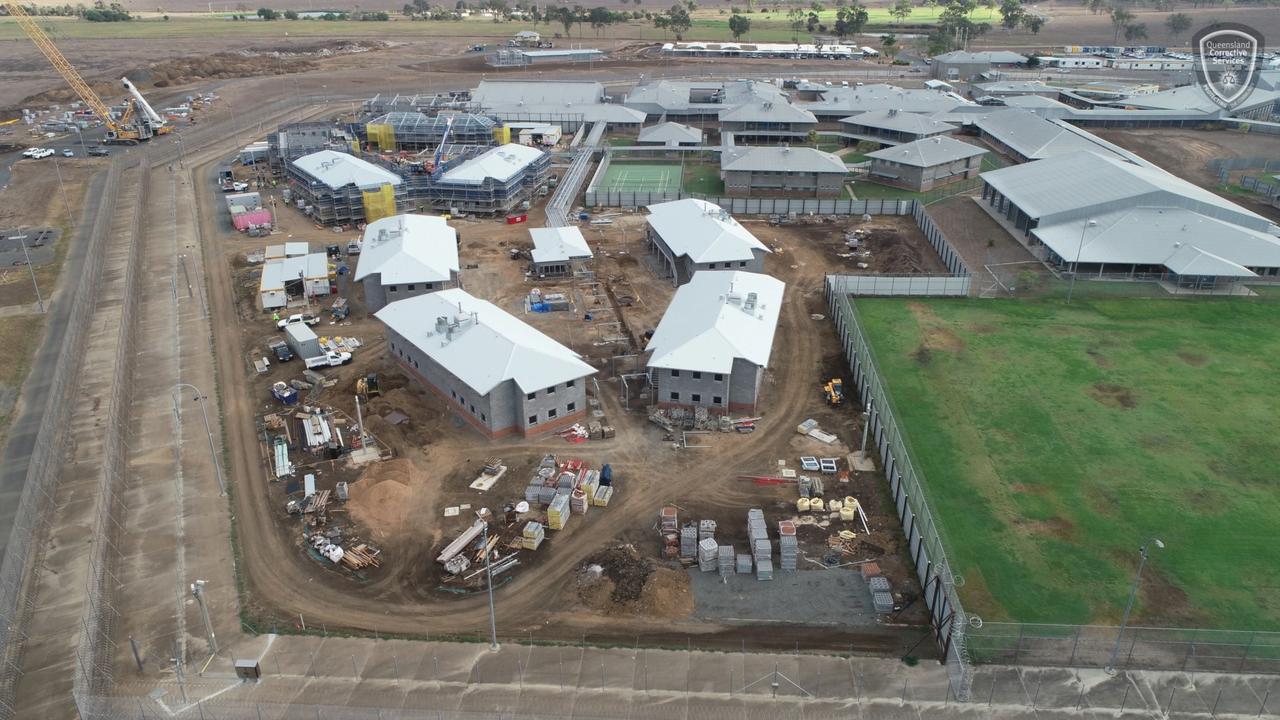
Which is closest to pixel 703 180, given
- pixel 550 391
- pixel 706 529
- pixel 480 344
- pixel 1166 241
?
pixel 1166 241

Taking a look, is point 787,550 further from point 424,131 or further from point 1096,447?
point 424,131

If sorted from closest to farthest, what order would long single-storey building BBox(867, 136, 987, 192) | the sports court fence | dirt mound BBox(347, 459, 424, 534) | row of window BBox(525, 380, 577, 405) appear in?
1. the sports court fence
2. dirt mound BBox(347, 459, 424, 534)
3. row of window BBox(525, 380, 577, 405)
4. long single-storey building BBox(867, 136, 987, 192)

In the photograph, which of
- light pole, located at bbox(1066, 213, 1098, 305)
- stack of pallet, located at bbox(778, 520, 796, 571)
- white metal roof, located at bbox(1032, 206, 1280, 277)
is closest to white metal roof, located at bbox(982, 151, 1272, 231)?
white metal roof, located at bbox(1032, 206, 1280, 277)

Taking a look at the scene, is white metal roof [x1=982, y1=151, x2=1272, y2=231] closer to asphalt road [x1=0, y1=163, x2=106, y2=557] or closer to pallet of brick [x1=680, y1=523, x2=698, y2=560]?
pallet of brick [x1=680, y1=523, x2=698, y2=560]

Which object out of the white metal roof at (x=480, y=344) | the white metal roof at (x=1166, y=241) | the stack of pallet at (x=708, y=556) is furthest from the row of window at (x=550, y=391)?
the white metal roof at (x=1166, y=241)

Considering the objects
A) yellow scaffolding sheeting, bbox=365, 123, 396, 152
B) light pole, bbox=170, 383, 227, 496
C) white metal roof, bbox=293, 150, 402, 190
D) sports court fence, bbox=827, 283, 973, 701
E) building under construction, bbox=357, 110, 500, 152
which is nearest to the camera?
sports court fence, bbox=827, 283, 973, 701

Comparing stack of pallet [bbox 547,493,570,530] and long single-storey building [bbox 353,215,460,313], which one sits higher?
long single-storey building [bbox 353,215,460,313]

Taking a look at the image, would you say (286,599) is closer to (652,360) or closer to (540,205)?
(652,360)
